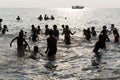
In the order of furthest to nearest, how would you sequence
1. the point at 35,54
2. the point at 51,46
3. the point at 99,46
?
the point at 99,46
the point at 35,54
the point at 51,46

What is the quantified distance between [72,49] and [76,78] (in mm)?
8670

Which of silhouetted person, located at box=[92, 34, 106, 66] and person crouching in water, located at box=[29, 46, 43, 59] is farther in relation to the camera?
person crouching in water, located at box=[29, 46, 43, 59]

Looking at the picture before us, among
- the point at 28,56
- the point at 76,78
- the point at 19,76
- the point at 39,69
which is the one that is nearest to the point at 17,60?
the point at 28,56

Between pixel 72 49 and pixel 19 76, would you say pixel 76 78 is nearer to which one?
pixel 19 76

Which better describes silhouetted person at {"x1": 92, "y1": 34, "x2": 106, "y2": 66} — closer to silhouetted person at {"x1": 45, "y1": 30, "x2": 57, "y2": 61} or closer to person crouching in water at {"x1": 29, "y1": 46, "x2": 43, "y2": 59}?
silhouetted person at {"x1": 45, "y1": 30, "x2": 57, "y2": 61}

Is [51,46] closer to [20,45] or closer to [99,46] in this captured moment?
[20,45]

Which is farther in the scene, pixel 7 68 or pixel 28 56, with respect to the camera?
pixel 28 56

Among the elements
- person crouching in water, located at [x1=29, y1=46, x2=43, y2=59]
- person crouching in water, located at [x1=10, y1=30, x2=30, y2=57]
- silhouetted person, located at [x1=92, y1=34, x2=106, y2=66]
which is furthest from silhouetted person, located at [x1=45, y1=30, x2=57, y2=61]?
silhouetted person, located at [x1=92, y1=34, x2=106, y2=66]

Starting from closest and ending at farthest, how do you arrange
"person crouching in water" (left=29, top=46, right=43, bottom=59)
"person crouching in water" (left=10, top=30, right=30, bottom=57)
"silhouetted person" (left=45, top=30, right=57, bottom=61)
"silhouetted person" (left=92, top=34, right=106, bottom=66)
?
1. "silhouetted person" (left=45, top=30, right=57, bottom=61)
2. "silhouetted person" (left=92, top=34, right=106, bottom=66)
3. "person crouching in water" (left=29, top=46, right=43, bottom=59)
4. "person crouching in water" (left=10, top=30, right=30, bottom=57)

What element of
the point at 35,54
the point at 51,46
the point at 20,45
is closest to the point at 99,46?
the point at 51,46

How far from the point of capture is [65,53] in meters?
20.3

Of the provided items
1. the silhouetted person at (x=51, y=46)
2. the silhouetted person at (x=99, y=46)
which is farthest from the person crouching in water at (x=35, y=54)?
the silhouetted person at (x=99, y=46)

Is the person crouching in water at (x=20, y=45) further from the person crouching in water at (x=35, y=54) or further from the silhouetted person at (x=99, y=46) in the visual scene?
the silhouetted person at (x=99, y=46)

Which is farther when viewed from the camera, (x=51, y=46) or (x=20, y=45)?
(x=20, y=45)
